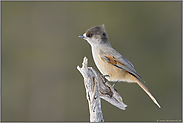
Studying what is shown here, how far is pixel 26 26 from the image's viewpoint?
770 centimetres

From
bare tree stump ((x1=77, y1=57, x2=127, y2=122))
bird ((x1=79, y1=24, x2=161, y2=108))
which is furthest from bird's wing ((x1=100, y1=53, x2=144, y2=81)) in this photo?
bare tree stump ((x1=77, y1=57, x2=127, y2=122))

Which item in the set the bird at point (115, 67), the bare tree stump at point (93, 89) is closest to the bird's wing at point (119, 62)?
the bird at point (115, 67)

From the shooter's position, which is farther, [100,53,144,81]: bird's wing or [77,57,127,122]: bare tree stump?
[100,53,144,81]: bird's wing

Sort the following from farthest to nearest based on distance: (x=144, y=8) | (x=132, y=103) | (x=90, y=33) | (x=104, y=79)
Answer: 1. (x=144, y=8)
2. (x=132, y=103)
3. (x=90, y=33)
4. (x=104, y=79)

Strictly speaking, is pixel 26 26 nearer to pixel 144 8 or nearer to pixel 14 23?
pixel 14 23

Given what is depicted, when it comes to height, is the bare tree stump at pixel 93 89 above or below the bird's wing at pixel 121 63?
below

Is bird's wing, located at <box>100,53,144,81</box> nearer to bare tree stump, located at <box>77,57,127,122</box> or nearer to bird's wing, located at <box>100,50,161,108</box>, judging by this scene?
bird's wing, located at <box>100,50,161,108</box>

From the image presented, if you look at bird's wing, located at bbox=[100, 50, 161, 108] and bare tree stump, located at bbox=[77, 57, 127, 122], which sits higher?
bird's wing, located at bbox=[100, 50, 161, 108]

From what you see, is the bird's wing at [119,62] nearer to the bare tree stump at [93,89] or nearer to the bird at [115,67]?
the bird at [115,67]

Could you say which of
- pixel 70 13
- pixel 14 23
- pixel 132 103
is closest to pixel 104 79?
pixel 132 103

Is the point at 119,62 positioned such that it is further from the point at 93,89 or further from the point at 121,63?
the point at 93,89

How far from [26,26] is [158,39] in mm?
4190

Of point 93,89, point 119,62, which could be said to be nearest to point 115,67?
point 119,62

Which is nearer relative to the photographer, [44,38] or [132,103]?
[132,103]
